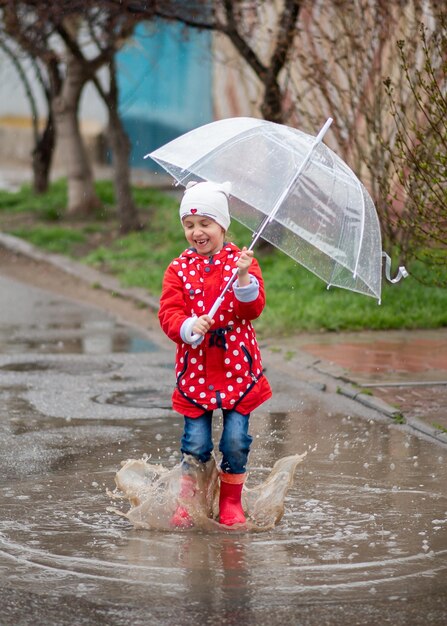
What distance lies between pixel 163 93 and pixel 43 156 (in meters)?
3.88

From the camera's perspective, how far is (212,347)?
18.0 feet

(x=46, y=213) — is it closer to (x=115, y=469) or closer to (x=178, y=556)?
(x=115, y=469)

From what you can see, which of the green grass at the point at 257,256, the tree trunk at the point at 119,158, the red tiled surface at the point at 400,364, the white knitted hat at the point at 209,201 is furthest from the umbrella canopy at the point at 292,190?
the tree trunk at the point at 119,158

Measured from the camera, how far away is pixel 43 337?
11.1 meters

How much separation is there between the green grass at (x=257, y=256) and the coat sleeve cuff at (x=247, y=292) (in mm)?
5444

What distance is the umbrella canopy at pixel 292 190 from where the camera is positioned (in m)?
5.58

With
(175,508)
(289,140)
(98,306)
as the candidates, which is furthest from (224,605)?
(98,306)

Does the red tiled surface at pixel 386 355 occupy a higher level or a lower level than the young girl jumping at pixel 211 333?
lower

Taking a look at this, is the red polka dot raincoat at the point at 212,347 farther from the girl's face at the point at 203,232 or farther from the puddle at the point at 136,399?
the puddle at the point at 136,399

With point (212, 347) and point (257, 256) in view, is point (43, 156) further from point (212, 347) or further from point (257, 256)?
point (212, 347)

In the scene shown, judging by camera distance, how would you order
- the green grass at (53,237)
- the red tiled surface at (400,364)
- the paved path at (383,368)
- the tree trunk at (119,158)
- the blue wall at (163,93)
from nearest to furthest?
the paved path at (383,368) < the red tiled surface at (400,364) < the green grass at (53,237) < the tree trunk at (119,158) < the blue wall at (163,93)

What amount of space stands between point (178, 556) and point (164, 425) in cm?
259

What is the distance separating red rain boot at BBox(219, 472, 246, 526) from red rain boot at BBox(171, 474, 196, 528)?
13 cm

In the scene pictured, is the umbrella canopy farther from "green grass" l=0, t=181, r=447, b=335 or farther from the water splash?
"green grass" l=0, t=181, r=447, b=335
